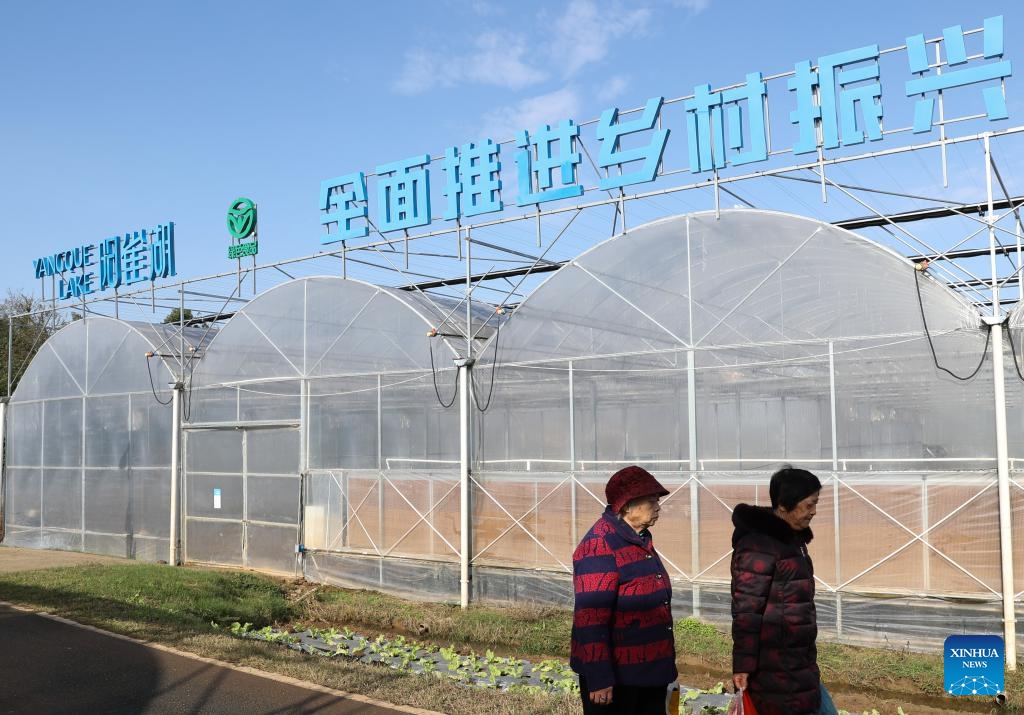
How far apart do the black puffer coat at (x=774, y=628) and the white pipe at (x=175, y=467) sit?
15.1 meters

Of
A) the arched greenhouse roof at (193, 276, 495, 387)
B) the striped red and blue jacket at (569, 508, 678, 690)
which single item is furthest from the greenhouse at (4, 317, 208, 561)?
the striped red and blue jacket at (569, 508, 678, 690)

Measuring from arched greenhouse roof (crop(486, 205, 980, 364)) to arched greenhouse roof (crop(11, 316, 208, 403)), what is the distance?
27.9ft

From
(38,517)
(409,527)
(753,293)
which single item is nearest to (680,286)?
(753,293)

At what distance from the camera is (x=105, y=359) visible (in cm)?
1939

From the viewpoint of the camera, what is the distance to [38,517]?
20719 millimetres

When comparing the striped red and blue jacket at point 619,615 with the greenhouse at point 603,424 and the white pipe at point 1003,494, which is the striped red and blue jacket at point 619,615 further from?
the greenhouse at point 603,424

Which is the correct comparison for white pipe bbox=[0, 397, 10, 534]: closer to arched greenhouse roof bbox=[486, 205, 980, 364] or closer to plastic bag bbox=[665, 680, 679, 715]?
arched greenhouse roof bbox=[486, 205, 980, 364]

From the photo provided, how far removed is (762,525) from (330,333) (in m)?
11.9

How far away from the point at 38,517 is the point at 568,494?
1395 centimetres

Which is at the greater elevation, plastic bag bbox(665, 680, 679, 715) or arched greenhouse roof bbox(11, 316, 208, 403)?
arched greenhouse roof bbox(11, 316, 208, 403)

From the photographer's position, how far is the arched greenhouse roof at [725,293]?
1045cm

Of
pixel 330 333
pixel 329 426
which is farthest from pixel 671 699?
pixel 330 333

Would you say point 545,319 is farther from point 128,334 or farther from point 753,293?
point 128,334

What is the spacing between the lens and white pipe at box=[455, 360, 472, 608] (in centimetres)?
1319
